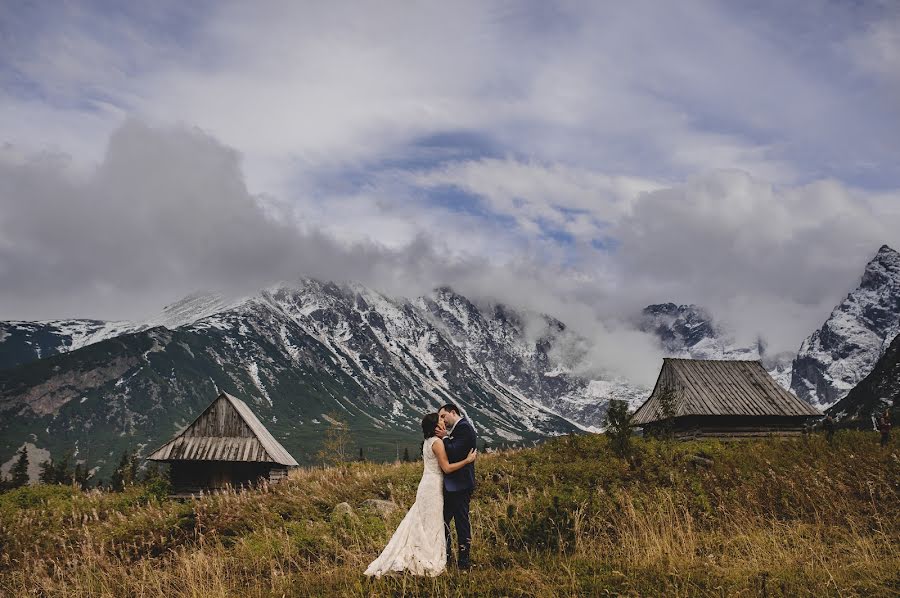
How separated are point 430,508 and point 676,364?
3612 cm

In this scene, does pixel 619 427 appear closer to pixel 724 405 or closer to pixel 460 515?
pixel 460 515

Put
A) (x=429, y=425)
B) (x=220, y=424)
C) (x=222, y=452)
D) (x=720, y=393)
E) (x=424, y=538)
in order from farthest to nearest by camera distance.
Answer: (x=720, y=393) → (x=220, y=424) → (x=222, y=452) → (x=429, y=425) → (x=424, y=538)

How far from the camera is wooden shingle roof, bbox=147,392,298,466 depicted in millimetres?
31047

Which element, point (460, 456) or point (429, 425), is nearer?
point (460, 456)

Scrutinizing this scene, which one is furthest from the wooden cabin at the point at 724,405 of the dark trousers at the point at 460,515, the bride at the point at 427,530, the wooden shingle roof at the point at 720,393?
the bride at the point at 427,530

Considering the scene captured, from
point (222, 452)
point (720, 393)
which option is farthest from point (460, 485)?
point (720, 393)

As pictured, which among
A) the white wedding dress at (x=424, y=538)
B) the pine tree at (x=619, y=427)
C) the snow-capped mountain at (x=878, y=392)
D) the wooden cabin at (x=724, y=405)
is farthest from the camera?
the snow-capped mountain at (x=878, y=392)

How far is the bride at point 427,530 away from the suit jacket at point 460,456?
0.09 metres

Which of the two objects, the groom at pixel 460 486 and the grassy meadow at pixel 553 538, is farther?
the groom at pixel 460 486

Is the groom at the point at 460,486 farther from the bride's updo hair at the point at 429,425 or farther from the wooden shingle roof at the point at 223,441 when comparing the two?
the wooden shingle roof at the point at 223,441

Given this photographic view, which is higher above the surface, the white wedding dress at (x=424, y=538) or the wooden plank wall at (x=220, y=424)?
the wooden plank wall at (x=220, y=424)

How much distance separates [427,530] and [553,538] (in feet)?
7.12

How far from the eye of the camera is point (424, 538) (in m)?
8.69

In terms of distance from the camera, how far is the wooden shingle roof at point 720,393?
38.2m
